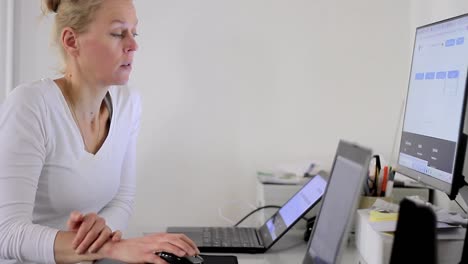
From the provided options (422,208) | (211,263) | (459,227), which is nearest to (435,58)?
(459,227)

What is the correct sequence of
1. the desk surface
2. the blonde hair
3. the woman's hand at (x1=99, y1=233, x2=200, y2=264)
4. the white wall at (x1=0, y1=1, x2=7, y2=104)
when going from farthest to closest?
the white wall at (x1=0, y1=1, x2=7, y2=104)
the blonde hair
the desk surface
the woman's hand at (x1=99, y1=233, x2=200, y2=264)

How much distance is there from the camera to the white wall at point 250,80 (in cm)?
211

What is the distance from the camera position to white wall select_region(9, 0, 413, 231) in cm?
211

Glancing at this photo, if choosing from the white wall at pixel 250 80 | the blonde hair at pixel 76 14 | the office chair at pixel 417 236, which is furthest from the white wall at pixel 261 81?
the office chair at pixel 417 236

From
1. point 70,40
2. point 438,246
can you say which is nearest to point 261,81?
point 70,40

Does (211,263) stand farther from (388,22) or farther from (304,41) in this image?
(388,22)

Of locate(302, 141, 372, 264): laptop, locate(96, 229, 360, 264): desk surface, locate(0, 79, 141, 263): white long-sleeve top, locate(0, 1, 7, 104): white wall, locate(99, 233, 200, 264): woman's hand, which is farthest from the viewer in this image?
locate(0, 1, 7, 104): white wall

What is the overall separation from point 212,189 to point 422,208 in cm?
161

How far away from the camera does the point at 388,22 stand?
2105 mm

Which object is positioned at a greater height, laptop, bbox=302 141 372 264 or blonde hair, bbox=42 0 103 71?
blonde hair, bbox=42 0 103 71

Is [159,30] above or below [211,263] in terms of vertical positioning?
above

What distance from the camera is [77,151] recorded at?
1.54m

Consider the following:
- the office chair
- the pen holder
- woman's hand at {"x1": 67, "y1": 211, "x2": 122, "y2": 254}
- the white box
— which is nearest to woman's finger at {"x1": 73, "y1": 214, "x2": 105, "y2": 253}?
woman's hand at {"x1": 67, "y1": 211, "x2": 122, "y2": 254}

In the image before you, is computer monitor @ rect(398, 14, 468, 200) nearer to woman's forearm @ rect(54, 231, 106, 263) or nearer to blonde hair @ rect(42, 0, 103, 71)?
woman's forearm @ rect(54, 231, 106, 263)
